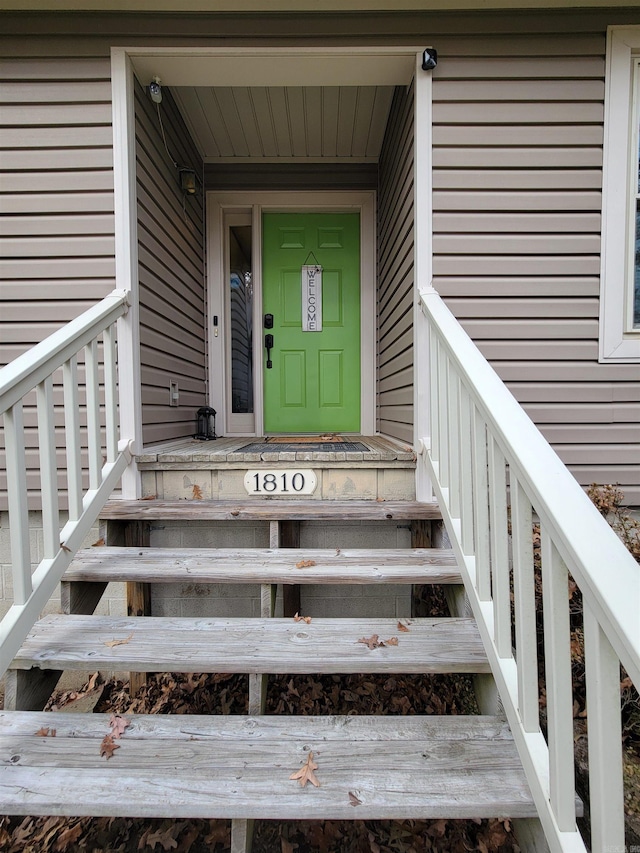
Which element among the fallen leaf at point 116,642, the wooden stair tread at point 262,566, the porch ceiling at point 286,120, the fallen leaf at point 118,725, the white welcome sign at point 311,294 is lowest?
the fallen leaf at point 118,725

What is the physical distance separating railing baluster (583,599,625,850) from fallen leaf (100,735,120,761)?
98 centimetres

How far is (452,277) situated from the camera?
73.7 inches

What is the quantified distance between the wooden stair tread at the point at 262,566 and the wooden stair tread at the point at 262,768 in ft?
1.31

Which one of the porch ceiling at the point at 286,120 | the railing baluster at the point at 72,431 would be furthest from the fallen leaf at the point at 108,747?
the porch ceiling at the point at 286,120

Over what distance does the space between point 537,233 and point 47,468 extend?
2.29 meters

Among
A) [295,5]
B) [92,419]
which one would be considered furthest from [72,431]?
[295,5]

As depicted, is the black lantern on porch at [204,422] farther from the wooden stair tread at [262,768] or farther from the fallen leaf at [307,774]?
the fallen leaf at [307,774]

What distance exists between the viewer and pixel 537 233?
1881 mm

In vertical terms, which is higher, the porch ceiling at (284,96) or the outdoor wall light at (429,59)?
the porch ceiling at (284,96)

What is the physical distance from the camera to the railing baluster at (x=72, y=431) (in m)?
1.40

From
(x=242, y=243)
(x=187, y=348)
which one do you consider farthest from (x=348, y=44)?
(x=187, y=348)

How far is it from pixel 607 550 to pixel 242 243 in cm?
327

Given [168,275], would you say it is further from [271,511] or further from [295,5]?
[271,511]

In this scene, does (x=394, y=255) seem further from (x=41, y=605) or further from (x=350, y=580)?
(x=41, y=605)
